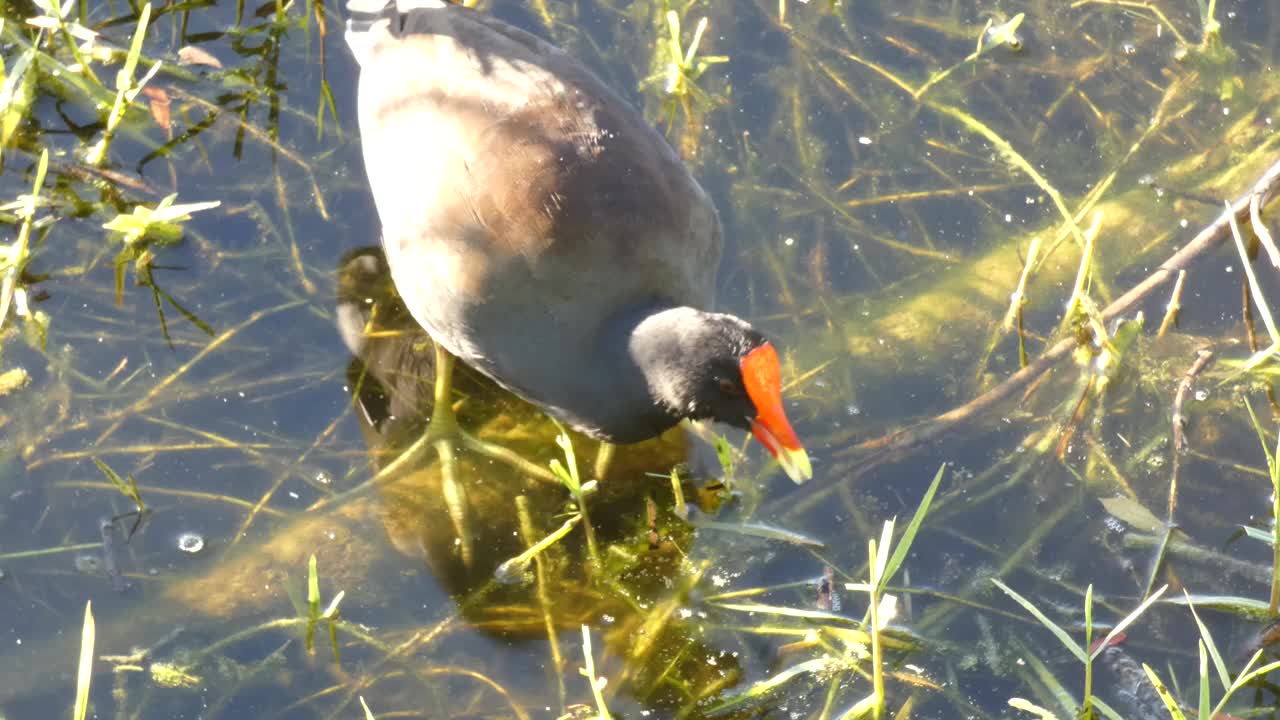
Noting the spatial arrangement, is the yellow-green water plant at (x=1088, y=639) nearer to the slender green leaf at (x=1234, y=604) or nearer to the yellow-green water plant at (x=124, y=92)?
the slender green leaf at (x=1234, y=604)

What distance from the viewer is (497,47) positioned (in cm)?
364

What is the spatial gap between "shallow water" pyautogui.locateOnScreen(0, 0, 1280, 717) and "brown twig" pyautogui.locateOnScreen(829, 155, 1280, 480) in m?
0.03

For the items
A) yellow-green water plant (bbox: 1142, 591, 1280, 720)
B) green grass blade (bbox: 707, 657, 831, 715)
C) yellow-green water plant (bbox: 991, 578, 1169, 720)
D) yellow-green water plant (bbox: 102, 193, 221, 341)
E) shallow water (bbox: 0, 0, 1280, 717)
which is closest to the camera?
yellow-green water plant (bbox: 1142, 591, 1280, 720)

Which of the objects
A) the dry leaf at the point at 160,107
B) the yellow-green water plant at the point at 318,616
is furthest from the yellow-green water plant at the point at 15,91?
the yellow-green water plant at the point at 318,616

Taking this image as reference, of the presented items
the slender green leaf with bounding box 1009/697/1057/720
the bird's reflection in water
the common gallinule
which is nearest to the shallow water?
the bird's reflection in water

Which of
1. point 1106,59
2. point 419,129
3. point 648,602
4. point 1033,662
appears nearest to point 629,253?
point 419,129

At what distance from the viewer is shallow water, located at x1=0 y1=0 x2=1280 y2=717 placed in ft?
10.9

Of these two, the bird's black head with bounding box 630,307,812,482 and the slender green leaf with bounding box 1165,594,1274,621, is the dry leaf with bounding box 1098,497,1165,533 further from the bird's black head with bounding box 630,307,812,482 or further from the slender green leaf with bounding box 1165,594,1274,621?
the bird's black head with bounding box 630,307,812,482

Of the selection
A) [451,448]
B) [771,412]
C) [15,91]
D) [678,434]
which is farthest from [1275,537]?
Result: [15,91]

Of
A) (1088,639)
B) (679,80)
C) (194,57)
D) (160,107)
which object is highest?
(679,80)

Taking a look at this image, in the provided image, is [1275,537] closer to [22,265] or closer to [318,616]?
[318,616]

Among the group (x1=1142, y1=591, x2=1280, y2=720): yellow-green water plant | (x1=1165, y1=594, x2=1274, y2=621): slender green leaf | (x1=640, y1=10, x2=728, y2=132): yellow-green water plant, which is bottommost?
(x1=1165, y1=594, x2=1274, y2=621): slender green leaf

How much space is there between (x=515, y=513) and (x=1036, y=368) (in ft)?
4.93

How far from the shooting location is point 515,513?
367 cm
